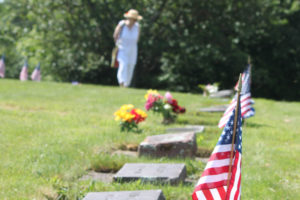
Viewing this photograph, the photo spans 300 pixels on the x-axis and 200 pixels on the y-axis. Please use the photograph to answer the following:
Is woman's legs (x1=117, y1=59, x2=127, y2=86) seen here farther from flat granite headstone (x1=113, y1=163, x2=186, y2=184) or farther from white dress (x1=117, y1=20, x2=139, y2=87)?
flat granite headstone (x1=113, y1=163, x2=186, y2=184)

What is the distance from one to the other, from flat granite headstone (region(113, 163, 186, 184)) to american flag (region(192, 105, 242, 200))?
123 cm

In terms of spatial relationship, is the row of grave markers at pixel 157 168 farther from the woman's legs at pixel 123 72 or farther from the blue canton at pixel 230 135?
the woman's legs at pixel 123 72

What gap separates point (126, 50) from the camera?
46.4 ft

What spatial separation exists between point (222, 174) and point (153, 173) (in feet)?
4.71

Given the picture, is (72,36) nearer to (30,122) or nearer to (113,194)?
(30,122)

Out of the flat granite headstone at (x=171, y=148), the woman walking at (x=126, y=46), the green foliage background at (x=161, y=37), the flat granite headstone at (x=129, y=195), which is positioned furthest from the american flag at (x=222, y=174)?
the green foliage background at (x=161, y=37)

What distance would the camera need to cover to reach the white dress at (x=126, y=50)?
14.0m

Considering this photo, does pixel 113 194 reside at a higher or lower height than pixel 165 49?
lower

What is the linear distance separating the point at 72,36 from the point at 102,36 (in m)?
1.24

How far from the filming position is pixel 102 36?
65.2 feet

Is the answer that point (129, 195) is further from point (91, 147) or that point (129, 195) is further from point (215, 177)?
point (91, 147)

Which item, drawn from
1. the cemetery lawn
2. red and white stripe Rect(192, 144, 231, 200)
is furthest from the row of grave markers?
red and white stripe Rect(192, 144, 231, 200)

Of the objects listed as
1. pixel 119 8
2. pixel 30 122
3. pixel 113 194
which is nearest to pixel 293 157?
pixel 113 194

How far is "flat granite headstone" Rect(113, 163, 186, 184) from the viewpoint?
4266 mm
